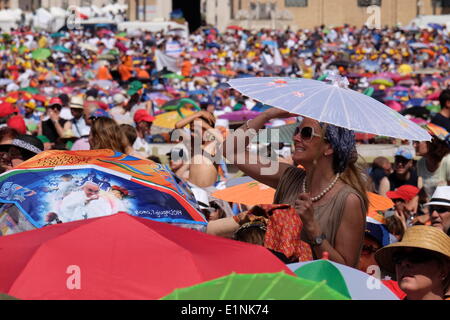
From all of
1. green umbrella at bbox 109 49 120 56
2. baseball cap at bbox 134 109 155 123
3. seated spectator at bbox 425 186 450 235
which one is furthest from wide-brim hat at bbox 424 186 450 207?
green umbrella at bbox 109 49 120 56

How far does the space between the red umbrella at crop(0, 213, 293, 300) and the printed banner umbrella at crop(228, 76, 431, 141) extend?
856mm

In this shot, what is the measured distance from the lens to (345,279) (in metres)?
2.82

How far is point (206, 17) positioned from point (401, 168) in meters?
46.8

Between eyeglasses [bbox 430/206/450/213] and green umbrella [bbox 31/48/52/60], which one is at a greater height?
green umbrella [bbox 31/48/52/60]

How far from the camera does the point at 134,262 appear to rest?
8.78ft

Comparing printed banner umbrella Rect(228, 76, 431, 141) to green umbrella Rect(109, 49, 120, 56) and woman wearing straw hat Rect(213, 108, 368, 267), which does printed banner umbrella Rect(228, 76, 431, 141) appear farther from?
green umbrella Rect(109, 49, 120, 56)

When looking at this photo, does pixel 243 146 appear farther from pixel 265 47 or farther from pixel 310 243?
pixel 265 47

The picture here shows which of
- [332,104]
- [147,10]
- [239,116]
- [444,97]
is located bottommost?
[239,116]

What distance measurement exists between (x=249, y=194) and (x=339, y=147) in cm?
169

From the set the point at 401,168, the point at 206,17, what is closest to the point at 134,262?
the point at 401,168

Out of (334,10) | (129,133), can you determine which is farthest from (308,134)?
(334,10)

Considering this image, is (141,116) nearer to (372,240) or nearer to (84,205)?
(372,240)

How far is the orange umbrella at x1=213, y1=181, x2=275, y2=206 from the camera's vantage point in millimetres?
5184

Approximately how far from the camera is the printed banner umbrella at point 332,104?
11.7 feet
